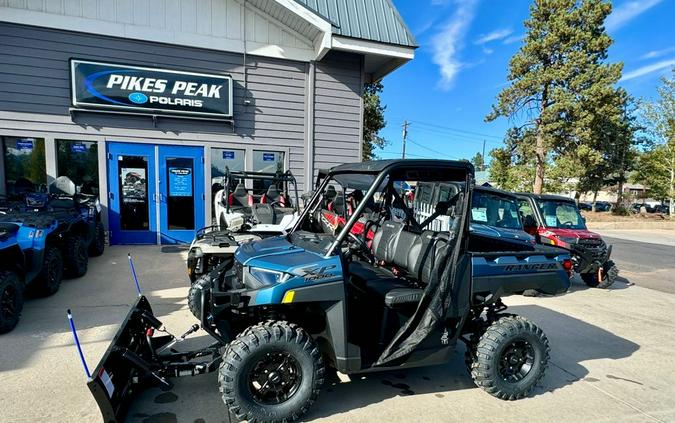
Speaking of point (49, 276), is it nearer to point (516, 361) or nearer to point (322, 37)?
point (516, 361)

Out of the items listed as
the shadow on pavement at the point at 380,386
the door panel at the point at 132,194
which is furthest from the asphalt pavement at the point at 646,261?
the door panel at the point at 132,194

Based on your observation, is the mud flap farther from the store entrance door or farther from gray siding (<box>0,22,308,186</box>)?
gray siding (<box>0,22,308,186</box>)

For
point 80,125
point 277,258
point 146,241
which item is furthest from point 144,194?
point 277,258

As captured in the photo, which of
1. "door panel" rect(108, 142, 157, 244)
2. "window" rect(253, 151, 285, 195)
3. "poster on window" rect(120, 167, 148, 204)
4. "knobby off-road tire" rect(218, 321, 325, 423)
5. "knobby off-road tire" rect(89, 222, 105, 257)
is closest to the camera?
"knobby off-road tire" rect(218, 321, 325, 423)

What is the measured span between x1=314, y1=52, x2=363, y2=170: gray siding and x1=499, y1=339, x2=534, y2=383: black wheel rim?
23.4ft

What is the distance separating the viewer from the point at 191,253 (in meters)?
5.04

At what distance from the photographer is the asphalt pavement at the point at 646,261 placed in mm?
8281

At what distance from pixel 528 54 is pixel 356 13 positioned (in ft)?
49.5

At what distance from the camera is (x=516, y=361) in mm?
3309

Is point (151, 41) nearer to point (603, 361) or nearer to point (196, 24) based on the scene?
point (196, 24)

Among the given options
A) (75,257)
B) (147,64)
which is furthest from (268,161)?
(75,257)

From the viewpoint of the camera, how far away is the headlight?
2702 millimetres

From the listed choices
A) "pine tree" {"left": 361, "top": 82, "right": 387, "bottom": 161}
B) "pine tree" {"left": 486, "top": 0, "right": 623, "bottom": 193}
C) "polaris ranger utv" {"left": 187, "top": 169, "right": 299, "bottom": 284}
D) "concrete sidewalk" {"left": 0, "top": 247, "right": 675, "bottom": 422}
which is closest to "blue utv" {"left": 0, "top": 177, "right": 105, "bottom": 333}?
"concrete sidewalk" {"left": 0, "top": 247, "right": 675, "bottom": 422}

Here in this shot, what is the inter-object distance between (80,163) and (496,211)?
8.75 meters
